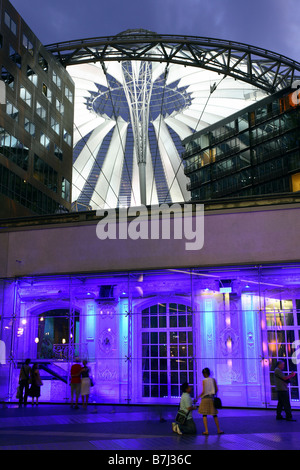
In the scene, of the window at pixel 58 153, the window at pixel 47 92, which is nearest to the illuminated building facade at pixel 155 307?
the window at pixel 58 153

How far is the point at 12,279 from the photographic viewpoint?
22.7 m

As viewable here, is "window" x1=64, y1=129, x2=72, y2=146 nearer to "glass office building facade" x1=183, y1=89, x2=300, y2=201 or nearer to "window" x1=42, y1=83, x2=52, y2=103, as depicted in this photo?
"window" x1=42, y1=83, x2=52, y2=103

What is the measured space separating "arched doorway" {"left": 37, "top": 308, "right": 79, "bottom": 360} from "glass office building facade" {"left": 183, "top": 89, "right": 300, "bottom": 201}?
108ft

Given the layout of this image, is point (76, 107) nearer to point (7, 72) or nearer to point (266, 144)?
point (266, 144)

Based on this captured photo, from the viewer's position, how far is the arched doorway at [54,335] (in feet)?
74.7

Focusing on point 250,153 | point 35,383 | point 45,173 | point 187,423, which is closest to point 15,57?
point 45,173

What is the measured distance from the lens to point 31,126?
35688 millimetres

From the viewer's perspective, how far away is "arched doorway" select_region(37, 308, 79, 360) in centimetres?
2278

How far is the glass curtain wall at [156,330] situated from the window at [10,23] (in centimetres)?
1924

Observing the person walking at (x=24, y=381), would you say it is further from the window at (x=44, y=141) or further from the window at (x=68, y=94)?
the window at (x=68, y=94)

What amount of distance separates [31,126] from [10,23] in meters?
6.64

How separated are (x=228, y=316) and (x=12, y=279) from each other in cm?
937

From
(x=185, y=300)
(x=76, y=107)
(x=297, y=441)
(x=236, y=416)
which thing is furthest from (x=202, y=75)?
(x=297, y=441)
